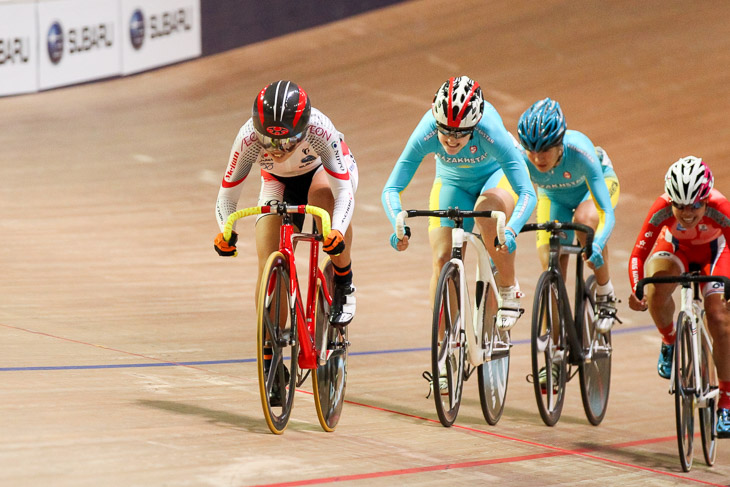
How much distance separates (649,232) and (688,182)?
265mm

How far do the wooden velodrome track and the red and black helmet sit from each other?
904 millimetres

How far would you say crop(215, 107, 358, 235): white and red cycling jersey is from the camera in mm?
3109

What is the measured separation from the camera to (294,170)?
10.8ft

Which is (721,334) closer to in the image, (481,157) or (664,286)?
(664,286)

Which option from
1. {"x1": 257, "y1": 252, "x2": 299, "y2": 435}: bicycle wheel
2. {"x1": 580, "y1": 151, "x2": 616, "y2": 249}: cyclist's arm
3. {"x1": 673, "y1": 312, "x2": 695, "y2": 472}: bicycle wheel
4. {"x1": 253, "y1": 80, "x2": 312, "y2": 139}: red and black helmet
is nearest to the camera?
{"x1": 257, "y1": 252, "x2": 299, "y2": 435}: bicycle wheel

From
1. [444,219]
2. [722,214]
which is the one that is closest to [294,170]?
[444,219]

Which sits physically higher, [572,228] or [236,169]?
[236,169]

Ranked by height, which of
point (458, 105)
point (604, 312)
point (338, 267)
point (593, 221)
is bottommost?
point (604, 312)

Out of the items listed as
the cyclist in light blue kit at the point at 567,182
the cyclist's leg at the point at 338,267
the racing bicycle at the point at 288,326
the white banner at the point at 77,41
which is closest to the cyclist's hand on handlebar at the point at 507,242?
the cyclist in light blue kit at the point at 567,182

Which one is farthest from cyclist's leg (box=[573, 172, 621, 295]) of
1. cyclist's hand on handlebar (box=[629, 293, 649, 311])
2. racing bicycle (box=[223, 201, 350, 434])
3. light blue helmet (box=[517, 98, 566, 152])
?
racing bicycle (box=[223, 201, 350, 434])

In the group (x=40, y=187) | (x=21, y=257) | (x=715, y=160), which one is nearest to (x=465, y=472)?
(x=21, y=257)

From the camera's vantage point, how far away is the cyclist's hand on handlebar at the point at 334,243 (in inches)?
116

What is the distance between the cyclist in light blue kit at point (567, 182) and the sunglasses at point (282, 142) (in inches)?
37.7

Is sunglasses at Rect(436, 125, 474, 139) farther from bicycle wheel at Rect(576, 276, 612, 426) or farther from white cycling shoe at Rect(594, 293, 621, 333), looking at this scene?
white cycling shoe at Rect(594, 293, 621, 333)
